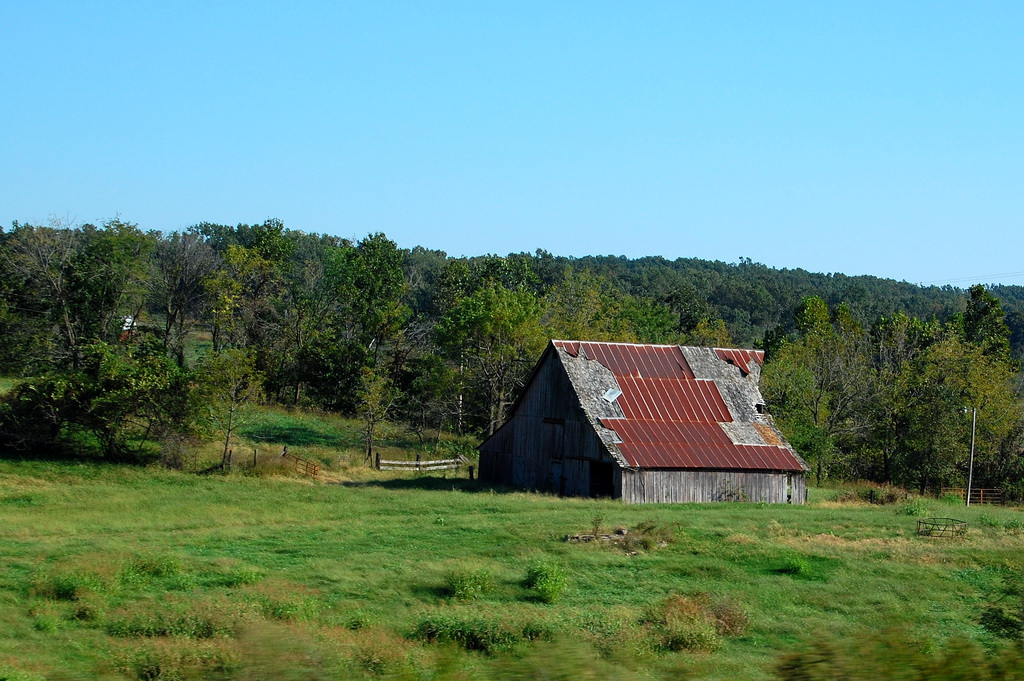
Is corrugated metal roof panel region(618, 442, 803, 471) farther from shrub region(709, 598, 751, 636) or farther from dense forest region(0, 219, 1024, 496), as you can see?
shrub region(709, 598, 751, 636)

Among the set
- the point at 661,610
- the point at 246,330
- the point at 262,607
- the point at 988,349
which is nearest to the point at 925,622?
the point at 661,610

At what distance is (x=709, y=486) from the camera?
131 feet

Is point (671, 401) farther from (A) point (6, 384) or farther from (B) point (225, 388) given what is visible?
(A) point (6, 384)

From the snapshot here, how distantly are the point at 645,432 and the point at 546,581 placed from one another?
65.8 feet

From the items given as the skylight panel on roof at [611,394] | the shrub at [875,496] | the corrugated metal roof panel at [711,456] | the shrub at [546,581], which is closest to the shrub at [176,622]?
the shrub at [546,581]

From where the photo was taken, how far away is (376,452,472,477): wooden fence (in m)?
50.4

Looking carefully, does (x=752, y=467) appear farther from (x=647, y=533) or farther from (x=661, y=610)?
(x=661, y=610)

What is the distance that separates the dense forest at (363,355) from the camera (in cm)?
4366

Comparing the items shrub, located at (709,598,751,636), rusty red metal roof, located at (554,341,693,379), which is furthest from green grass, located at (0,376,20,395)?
shrub, located at (709,598,751,636)

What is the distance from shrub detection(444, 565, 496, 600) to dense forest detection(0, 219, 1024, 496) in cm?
2426

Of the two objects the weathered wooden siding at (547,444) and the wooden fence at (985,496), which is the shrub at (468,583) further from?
the wooden fence at (985,496)

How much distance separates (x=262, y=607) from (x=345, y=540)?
955 centimetres

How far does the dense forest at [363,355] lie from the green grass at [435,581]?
564cm

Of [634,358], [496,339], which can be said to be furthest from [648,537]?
[496,339]
